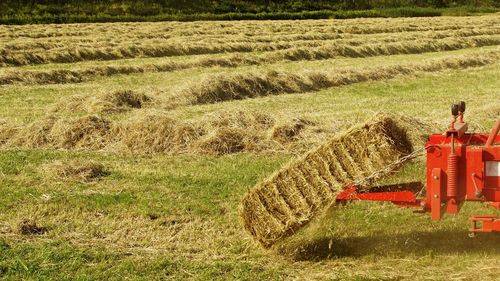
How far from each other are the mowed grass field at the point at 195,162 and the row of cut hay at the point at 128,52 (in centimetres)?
7

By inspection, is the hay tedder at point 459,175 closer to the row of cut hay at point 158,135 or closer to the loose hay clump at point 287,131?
the row of cut hay at point 158,135

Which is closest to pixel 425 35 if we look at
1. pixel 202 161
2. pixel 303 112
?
pixel 303 112

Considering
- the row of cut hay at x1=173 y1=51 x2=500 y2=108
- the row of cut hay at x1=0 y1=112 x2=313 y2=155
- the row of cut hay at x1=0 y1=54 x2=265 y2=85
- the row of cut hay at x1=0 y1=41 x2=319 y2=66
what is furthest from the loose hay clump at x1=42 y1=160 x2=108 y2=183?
the row of cut hay at x1=0 y1=41 x2=319 y2=66

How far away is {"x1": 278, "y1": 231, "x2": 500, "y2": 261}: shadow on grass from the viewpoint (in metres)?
7.46

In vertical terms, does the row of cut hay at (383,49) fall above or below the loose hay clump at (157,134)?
below

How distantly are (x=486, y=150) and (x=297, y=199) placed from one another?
70.2 inches

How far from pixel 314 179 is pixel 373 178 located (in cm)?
55

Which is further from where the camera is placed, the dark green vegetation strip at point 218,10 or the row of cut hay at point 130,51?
the dark green vegetation strip at point 218,10

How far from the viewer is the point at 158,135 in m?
11.8

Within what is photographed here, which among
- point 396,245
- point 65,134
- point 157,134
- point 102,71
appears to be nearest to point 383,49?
point 102,71

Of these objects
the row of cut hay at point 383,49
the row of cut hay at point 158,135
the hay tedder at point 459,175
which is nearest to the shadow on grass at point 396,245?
the hay tedder at point 459,175

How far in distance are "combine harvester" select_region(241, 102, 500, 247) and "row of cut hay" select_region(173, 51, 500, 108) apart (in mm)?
8660

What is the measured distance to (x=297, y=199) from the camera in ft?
23.9

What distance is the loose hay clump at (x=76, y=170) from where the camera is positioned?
9945 mm
